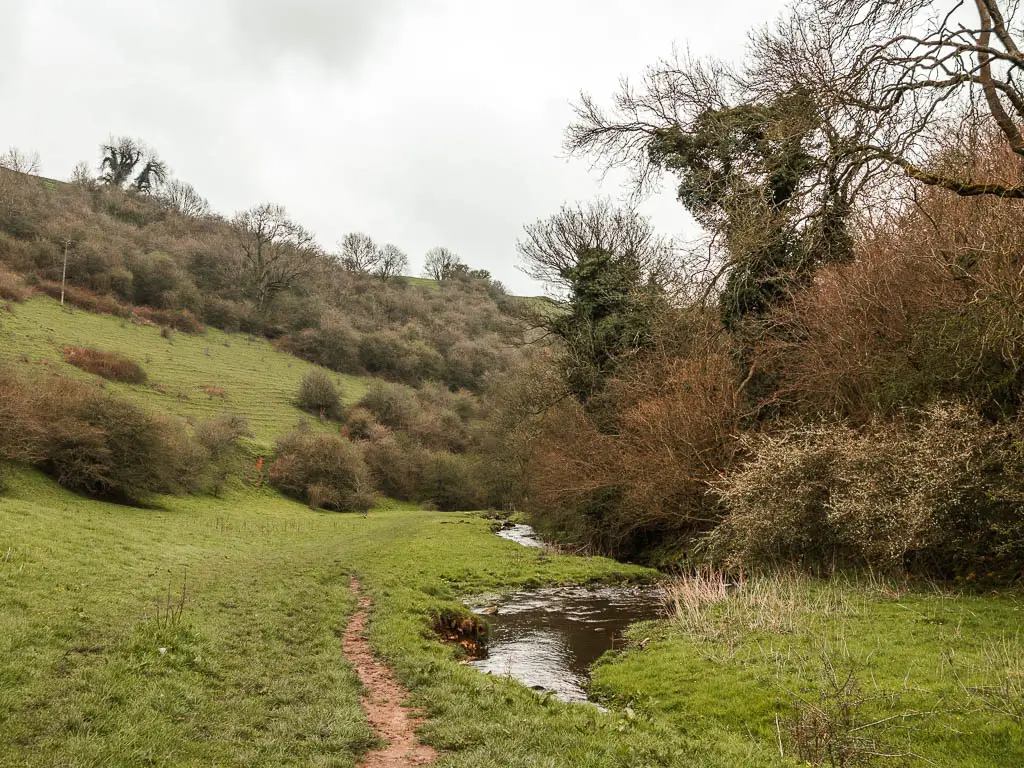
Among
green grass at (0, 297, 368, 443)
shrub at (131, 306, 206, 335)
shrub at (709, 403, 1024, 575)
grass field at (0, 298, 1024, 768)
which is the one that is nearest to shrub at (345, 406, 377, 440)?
green grass at (0, 297, 368, 443)

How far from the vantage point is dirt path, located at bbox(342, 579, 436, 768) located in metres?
7.04

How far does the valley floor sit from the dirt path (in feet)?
0.67

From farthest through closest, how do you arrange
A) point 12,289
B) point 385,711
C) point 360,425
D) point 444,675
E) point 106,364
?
point 360,425
point 12,289
point 106,364
point 444,675
point 385,711

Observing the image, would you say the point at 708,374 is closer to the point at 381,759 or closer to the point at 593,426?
the point at 593,426

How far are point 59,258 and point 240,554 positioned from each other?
62.2 m

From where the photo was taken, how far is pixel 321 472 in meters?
51.5

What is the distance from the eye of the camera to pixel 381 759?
698 cm

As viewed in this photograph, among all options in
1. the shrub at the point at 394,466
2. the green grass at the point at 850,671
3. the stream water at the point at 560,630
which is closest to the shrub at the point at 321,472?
the shrub at the point at 394,466

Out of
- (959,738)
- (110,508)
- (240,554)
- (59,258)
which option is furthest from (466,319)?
(959,738)

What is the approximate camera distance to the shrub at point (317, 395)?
66.2 metres

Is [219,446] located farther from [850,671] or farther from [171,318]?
[850,671]

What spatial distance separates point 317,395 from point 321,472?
55.6 feet

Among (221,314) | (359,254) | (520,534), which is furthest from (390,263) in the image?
(520,534)

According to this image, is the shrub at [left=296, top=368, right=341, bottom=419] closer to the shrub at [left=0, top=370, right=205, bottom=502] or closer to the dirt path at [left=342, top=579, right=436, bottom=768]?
the shrub at [left=0, top=370, right=205, bottom=502]
